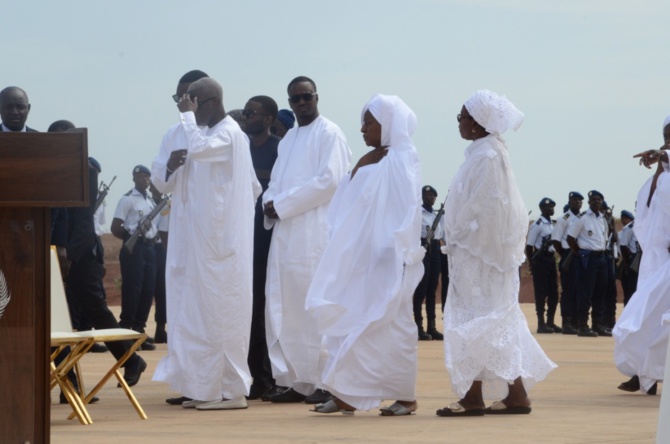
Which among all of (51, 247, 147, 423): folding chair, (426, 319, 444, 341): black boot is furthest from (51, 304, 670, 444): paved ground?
(426, 319, 444, 341): black boot

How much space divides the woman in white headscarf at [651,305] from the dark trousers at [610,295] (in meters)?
11.2

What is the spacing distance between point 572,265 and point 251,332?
12.6 metres

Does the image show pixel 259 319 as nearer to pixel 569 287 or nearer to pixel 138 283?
pixel 138 283

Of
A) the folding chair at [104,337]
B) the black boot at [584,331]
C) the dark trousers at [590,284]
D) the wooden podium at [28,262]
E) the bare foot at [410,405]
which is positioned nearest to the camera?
the wooden podium at [28,262]

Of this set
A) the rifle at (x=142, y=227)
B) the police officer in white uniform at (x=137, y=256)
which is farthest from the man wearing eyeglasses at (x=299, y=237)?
the rifle at (x=142, y=227)

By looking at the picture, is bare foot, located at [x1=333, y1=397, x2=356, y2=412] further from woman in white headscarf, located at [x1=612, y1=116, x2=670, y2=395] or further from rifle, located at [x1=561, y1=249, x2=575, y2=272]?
rifle, located at [x1=561, y1=249, x2=575, y2=272]

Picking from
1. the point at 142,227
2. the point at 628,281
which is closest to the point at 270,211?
the point at 142,227

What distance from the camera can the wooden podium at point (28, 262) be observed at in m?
5.35

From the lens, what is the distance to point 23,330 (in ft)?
17.7

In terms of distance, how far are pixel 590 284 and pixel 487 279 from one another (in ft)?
43.1

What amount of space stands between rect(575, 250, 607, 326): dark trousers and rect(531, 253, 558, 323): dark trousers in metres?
0.81

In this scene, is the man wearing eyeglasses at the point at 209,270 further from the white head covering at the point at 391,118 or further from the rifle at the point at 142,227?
the rifle at the point at 142,227

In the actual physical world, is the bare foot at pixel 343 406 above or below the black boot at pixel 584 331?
above

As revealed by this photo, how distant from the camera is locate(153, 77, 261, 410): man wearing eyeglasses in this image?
374 inches
